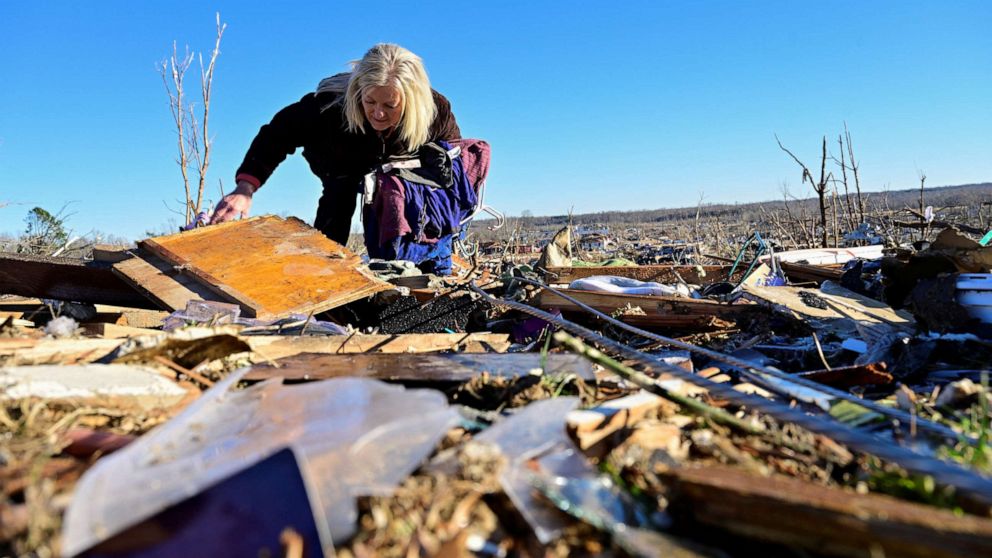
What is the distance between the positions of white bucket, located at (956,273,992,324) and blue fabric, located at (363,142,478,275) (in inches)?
121

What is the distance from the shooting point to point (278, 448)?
94 cm

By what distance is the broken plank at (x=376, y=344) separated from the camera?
2.17m

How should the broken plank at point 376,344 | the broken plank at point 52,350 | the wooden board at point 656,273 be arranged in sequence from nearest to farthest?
the broken plank at point 52,350
the broken plank at point 376,344
the wooden board at point 656,273

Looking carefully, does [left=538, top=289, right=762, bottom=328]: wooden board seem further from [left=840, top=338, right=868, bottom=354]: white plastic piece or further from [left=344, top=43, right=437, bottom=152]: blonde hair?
[left=344, top=43, right=437, bottom=152]: blonde hair

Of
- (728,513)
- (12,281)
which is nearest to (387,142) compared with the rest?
(12,281)

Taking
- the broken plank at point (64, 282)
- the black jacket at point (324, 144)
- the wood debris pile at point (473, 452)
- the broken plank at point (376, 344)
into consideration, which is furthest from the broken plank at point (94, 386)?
the black jacket at point (324, 144)

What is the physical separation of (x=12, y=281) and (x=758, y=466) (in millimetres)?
3820

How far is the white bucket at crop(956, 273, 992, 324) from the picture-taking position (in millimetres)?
2625

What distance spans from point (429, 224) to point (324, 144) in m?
0.95

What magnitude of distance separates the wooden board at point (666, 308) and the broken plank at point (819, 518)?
241 cm

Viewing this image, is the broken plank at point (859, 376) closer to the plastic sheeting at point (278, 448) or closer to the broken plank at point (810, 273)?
the plastic sheeting at point (278, 448)

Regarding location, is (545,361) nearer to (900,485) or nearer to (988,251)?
(900,485)

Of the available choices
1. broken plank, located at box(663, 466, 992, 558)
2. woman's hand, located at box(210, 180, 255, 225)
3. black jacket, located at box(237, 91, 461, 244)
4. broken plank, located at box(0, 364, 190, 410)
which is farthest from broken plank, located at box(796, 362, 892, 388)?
woman's hand, located at box(210, 180, 255, 225)

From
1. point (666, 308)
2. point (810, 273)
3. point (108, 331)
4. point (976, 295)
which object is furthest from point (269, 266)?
point (810, 273)
